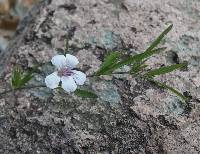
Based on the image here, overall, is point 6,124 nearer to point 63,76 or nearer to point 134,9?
point 63,76

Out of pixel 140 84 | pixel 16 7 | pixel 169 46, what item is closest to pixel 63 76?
pixel 140 84

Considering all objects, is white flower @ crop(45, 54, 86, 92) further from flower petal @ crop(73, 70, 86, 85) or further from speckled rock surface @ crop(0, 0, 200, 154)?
speckled rock surface @ crop(0, 0, 200, 154)

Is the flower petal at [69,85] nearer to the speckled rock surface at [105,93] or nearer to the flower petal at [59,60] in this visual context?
the flower petal at [59,60]

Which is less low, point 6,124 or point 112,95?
point 112,95

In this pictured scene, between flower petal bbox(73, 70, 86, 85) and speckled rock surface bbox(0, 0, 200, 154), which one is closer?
flower petal bbox(73, 70, 86, 85)

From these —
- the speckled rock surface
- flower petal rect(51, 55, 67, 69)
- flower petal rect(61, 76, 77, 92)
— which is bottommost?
the speckled rock surface

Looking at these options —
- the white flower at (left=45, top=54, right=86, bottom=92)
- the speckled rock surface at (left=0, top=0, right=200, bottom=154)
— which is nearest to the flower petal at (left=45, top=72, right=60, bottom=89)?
the white flower at (left=45, top=54, right=86, bottom=92)

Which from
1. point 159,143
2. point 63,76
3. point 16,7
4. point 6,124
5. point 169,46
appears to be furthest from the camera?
point 16,7
